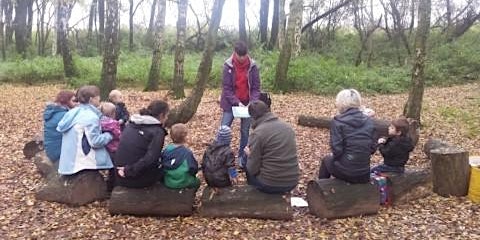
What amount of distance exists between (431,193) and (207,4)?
103ft

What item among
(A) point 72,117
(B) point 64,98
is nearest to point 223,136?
(A) point 72,117

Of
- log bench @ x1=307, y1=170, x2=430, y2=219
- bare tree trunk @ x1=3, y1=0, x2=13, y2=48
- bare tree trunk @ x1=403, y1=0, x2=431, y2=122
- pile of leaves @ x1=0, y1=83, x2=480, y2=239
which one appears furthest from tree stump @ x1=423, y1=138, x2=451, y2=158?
bare tree trunk @ x1=3, y1=0, x2=13, y2=48

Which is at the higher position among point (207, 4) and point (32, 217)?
point (207, 4)

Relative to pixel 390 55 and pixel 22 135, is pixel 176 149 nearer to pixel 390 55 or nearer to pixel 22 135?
pixel 22 135

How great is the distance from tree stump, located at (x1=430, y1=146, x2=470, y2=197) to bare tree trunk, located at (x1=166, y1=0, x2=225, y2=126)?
451 cm

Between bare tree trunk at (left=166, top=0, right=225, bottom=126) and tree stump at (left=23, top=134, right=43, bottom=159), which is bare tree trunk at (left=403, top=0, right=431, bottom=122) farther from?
tree stump at (left=23, top=134, right=43, bottom=159)

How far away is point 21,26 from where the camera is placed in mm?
27406

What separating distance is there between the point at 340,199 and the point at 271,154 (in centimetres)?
93

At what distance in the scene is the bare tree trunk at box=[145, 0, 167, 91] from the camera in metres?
14.5

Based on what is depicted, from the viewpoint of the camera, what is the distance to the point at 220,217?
5.32 metres

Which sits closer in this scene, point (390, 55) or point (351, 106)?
point (351, 106)

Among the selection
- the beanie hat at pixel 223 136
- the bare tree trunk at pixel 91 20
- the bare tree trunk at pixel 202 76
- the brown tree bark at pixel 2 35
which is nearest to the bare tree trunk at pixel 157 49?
the bare tree trunk at pixel 202 76

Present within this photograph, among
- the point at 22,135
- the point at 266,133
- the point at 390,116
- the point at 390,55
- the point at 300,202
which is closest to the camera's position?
the point at 266,133

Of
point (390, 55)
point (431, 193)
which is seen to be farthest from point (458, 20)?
point (431, 193)
